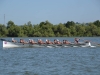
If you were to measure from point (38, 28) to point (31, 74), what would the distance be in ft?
264

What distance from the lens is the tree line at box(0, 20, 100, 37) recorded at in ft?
320

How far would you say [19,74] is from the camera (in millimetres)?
19141

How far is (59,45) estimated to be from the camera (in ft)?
130

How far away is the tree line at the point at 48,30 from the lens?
320ft

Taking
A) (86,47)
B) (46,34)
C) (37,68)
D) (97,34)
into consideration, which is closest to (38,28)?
(46,34)

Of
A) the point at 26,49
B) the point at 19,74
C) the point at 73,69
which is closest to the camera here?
the point at 19,74

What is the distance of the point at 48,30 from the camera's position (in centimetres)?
9856

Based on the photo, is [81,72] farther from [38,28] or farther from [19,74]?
[38,28]

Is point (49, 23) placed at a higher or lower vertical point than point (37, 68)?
higher

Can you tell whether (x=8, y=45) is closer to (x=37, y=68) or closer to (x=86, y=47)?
(x=86, y=47)

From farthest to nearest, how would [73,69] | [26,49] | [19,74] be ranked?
[26,49]
[73,69]
[19,74]

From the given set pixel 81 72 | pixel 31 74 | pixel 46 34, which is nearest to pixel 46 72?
pixel 31 74

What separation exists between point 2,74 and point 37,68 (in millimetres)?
2983

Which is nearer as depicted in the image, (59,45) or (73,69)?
(73,69)
